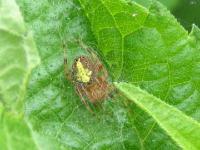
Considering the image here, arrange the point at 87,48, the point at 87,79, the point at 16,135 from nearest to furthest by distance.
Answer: the point at 16,135, the point at 87,48, the point at 87,79

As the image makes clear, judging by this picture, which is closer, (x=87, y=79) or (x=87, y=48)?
(x=87, y=48)

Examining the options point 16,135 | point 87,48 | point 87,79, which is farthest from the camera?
point 87,79

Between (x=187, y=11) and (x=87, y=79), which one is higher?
(x=187, y=11)

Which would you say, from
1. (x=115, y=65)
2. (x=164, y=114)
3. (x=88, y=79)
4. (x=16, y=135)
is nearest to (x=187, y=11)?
(x=88, y=79)

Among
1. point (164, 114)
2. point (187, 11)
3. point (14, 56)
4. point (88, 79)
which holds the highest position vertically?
point (14, 56)

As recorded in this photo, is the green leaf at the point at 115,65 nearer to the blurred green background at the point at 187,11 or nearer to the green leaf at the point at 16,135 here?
the green leaf at the point at 16,135

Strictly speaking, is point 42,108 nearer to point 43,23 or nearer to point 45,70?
point 45,70

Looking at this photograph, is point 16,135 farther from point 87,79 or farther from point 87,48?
point 87,79
